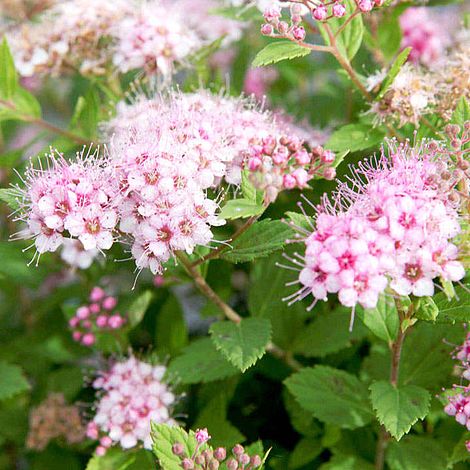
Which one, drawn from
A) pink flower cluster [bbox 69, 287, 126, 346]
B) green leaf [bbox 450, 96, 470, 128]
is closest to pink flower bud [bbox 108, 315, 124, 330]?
pink flower cluster [bbox 69, 287, 126, 346]

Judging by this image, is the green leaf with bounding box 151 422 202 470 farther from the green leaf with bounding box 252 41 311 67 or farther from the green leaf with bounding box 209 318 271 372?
the green leaf with bounding box 252 41 311 67

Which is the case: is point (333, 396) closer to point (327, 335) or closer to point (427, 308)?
point (327, 335)

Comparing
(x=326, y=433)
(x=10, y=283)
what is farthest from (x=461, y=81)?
(x=10, y=283)

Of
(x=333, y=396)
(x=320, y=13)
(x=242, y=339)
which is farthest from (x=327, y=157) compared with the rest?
(x=333, y=396)

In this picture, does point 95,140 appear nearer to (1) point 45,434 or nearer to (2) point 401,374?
(1) point 45,434

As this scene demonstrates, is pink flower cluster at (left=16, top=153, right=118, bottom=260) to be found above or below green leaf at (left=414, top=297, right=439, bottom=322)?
above

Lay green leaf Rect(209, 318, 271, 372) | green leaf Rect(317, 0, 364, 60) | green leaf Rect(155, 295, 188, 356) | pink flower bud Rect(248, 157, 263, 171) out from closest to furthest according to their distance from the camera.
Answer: pink flower bud Rect(248, 157, 263, 171) < green leaf Rect(209, 318, 271, 372) < green leaf Rect(317, 0, 364, 60) < green leaf Rect(155, 295, 188, 356)

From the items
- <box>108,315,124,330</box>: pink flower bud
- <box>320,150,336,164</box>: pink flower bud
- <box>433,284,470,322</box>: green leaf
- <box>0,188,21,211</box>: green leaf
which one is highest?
<box>320,150,336,164</box>: pink flower bud
